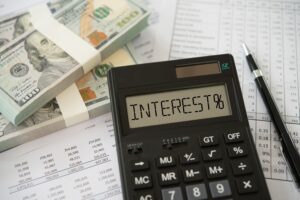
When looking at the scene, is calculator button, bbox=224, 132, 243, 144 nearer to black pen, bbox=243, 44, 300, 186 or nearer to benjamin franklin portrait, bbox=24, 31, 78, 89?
black pen, bbox=243, 44, 300, 186

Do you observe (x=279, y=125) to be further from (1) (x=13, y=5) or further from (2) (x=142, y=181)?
(1) (x=13, y=5)

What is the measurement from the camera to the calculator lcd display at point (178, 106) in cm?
45

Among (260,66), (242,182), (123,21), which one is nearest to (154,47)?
(123,21)

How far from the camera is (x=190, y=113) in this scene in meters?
0.46

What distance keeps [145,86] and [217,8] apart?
260mm

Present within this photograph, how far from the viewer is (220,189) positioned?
41 centimetres

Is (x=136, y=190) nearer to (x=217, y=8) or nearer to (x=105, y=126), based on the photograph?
(x=105, y=126)

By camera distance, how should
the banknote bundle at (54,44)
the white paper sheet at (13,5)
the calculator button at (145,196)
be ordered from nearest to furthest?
the calculator button at (145,196) → the banknote bundle at (54,44) → the white paper sheet at (13,5)

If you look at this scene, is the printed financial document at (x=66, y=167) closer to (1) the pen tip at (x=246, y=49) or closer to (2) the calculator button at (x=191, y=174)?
(2) the calculator button at (x=191, y=174)

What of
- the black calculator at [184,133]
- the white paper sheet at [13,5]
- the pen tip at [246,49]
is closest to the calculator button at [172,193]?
the black calculator at [184,133]

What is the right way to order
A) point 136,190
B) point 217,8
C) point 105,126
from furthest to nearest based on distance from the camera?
1. point 217,8
2. point 105,126
3. point 136,190

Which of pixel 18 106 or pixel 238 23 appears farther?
pixel 238 23

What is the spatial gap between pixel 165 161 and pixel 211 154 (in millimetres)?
53

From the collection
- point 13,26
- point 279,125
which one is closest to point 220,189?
point 279,125
